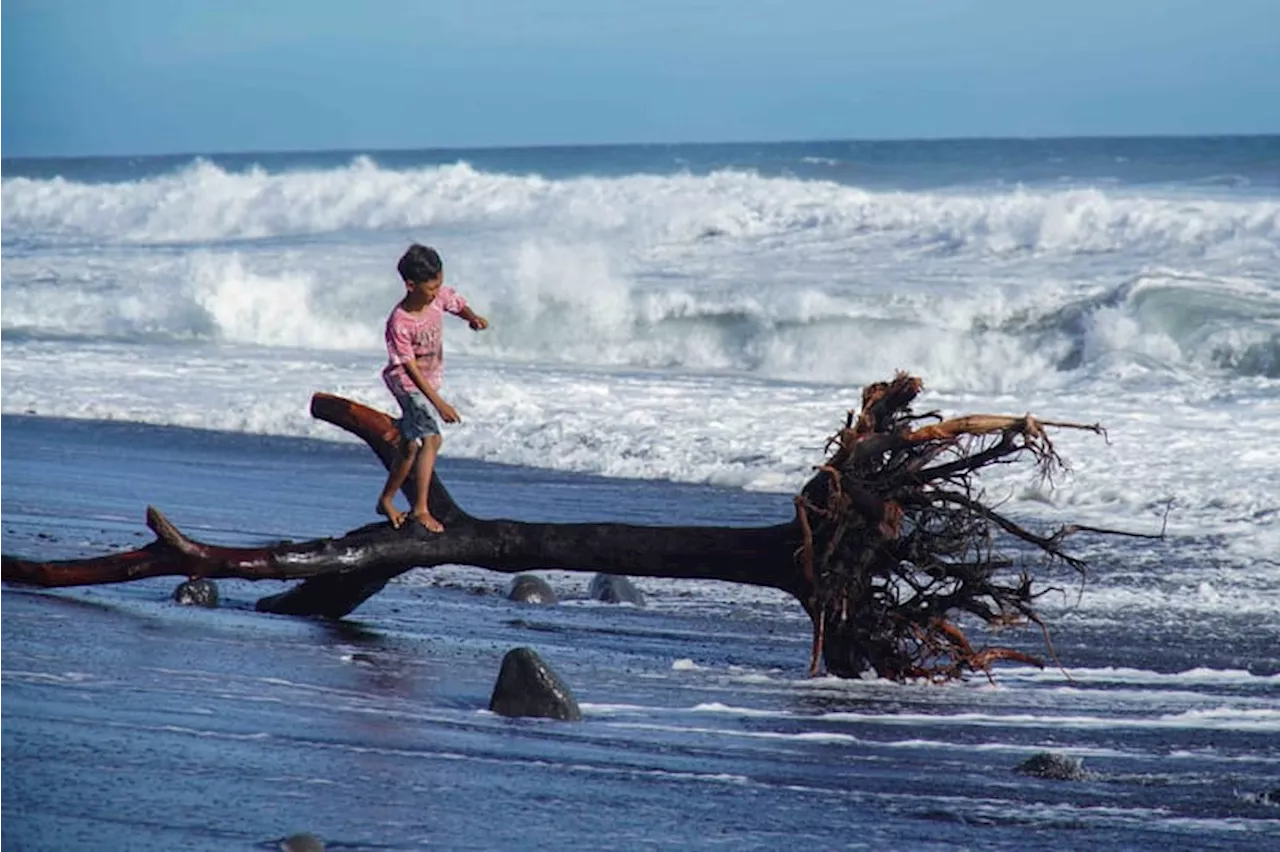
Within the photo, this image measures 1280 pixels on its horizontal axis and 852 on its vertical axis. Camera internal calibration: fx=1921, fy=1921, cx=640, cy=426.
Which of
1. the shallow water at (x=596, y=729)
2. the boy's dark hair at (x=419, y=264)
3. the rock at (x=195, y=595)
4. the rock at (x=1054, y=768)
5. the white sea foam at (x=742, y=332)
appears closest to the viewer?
the shallow water at (x=596, y=729)

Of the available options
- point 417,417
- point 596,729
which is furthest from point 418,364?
point 596,729

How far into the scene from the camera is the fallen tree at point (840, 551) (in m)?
6.96

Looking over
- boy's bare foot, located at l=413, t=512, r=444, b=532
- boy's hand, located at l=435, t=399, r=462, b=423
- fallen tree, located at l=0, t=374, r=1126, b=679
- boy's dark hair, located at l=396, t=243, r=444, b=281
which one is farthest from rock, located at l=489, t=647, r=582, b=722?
boy's dark hair, located at l=396, t=243, r=444, b=281

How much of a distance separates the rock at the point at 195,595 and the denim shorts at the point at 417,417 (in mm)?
1168

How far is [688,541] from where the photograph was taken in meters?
7.29

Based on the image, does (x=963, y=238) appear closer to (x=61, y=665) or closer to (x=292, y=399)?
(x=292, y=399)

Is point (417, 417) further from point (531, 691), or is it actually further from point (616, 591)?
point (531, 691)

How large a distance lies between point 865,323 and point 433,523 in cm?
1625

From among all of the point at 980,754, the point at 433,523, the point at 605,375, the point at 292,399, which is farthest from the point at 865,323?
the point at 980,754

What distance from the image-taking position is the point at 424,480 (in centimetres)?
755

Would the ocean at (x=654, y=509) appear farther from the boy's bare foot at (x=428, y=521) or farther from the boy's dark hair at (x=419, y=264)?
the boy's dark hair at (x=419, y=264)

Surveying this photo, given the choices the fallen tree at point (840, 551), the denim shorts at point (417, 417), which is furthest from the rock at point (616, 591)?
the denim shorts at point (417, 417)

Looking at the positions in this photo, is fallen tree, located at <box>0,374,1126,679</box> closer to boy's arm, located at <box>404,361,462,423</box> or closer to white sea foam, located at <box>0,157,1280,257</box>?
boy's arm, located at <box>404,361,462,423</box>

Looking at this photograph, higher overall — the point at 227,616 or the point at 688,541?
the point at 688,541
